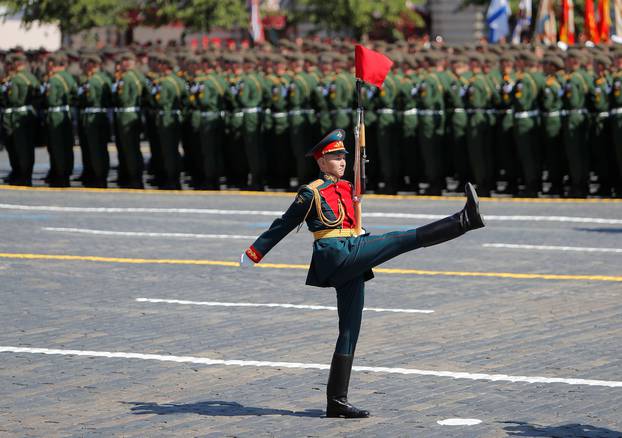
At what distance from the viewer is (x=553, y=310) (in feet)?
42.4

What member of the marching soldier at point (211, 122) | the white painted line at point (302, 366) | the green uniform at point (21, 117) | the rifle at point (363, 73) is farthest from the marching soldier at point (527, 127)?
the rifle at point (363, 73)

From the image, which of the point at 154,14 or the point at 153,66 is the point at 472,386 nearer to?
the point at 153,66

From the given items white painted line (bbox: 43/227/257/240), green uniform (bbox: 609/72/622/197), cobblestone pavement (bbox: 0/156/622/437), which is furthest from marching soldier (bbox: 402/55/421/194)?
white painted line (bbox: 43/227/257/240)

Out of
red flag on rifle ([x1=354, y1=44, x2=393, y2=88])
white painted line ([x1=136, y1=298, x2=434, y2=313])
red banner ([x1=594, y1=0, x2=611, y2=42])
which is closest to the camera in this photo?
red flag on rifle ([x1=354, y1=44, x2=393, y2=88])

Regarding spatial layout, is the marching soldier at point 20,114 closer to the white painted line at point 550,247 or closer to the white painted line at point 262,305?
the white painted line at point 550,247

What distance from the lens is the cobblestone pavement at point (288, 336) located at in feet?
29.9

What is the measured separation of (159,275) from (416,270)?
240cm

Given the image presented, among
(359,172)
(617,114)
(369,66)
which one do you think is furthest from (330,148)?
(617,114)

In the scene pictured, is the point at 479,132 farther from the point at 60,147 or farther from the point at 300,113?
the point at 60,147

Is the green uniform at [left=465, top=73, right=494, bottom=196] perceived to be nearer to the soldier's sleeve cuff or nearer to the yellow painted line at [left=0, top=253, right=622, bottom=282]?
the yellow painted line at [left=0, top=253, right=622, bottom=282]

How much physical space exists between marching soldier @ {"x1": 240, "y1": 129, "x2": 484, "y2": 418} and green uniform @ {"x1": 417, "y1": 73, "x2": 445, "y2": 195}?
1376 cm

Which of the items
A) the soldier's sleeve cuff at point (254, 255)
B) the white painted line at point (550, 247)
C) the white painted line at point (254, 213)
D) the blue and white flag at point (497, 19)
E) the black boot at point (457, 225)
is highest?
the blue and white flag at point (497, 19)

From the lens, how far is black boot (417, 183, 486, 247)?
8500mm

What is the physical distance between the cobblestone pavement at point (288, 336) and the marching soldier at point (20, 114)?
555 centimetres
